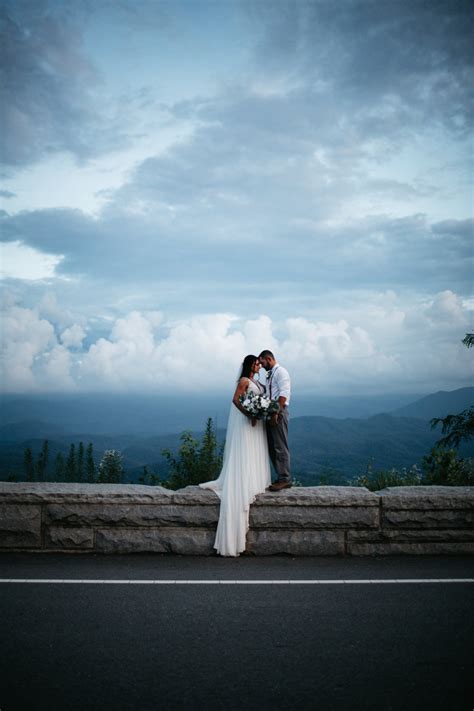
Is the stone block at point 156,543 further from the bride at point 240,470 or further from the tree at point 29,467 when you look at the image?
the tree at point 29,467

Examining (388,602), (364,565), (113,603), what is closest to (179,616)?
(113,603)

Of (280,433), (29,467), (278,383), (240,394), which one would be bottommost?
(29,467)

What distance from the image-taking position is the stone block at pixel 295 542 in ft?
21.3

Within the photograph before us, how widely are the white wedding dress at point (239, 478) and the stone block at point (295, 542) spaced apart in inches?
7.3

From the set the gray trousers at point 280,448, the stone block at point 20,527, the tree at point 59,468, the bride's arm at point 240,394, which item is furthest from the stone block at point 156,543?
the tree at point 59,468

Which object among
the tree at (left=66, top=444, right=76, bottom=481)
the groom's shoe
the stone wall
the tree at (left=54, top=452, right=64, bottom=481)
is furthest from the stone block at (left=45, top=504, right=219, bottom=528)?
the tree at (left=66, top=444, right=76, bottom=481)

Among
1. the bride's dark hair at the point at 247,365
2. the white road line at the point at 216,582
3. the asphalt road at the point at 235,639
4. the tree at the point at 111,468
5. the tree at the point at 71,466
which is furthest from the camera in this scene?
the tree at the point at 71,466

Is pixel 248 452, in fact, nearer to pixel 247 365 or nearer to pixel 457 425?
pixel 247 365

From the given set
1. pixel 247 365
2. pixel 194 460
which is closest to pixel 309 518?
pixel 247 365

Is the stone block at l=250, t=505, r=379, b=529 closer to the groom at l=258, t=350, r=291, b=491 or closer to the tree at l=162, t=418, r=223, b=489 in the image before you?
the groom at l=258, t=350, r=291, b=491

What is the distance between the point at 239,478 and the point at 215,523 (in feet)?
1.93

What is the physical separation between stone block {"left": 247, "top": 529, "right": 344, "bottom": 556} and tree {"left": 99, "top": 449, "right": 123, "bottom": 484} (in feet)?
31.6

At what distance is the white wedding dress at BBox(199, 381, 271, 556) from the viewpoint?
20.9 ft

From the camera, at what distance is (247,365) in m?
7.36
